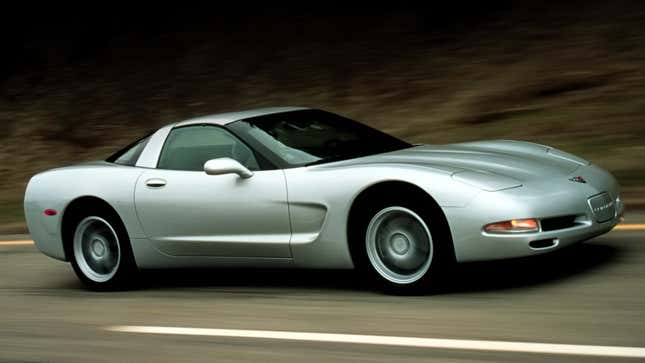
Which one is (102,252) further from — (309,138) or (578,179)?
(578,179)

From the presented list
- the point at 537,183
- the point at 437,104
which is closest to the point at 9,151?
the point at 437,104

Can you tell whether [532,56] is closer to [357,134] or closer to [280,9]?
[280,9]

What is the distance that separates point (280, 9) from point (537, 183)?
11.3 m

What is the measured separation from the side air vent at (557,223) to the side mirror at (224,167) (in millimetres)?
1961

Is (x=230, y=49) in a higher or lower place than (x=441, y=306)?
higher

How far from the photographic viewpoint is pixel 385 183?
605cm

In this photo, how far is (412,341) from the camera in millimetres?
5062

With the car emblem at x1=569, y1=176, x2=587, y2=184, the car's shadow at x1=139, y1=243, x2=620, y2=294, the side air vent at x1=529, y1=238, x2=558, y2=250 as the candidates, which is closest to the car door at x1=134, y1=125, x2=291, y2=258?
the car's shadow at x1=139, y1=243, x2=620, y2=294

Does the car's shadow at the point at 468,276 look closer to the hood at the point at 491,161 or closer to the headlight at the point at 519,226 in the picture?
the headlight at the point at 519,226

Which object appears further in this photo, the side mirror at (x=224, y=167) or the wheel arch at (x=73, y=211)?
the wheel arch at (x=73, y=211)

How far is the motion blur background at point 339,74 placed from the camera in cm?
1212

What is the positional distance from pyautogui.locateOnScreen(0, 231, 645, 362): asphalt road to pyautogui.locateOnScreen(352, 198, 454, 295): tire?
11cm

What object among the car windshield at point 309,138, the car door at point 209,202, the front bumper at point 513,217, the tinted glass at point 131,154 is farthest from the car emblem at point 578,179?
the tinted glass at point 131,154

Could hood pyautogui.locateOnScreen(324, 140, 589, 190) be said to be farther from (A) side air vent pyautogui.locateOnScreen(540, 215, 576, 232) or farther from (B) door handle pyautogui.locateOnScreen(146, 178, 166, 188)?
(B) door handle pyautogui.locateOnScreen(146, 178, 166, 188)
